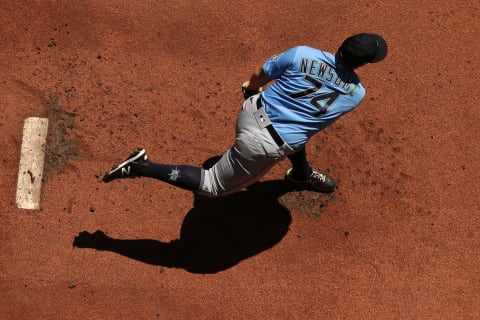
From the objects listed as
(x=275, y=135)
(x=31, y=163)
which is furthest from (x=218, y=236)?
(x=31, y=163)

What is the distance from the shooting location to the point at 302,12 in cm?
516

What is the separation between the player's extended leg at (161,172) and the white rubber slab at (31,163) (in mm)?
1032

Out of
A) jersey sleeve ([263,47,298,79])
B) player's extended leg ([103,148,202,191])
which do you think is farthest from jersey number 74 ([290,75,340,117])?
player's extended leg ([103,148,202,191])

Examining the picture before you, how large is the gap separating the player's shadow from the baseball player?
675 millimetres

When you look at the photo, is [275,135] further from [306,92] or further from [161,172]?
[161,172]

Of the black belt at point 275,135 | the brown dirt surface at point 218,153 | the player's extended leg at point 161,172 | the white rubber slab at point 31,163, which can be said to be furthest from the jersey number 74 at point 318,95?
the white rubber slab at point 31,163

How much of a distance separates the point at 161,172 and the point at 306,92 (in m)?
1.40

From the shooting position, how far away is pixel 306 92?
3545 mm

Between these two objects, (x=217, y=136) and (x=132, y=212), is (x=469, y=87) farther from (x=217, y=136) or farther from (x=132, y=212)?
(x=132, y=212)

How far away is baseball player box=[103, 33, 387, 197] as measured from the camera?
3.48 meters

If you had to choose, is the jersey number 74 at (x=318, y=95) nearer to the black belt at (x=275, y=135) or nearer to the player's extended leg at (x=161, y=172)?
the black belt at (x=275, y=135)

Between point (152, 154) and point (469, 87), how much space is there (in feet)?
11.3

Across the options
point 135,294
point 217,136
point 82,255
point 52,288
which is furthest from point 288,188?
point 52,288

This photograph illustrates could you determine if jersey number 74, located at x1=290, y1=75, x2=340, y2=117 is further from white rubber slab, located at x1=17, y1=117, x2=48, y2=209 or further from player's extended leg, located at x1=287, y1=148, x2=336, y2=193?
white rubber slab, located at x1=17, y1=117, x2=48, y2=209
